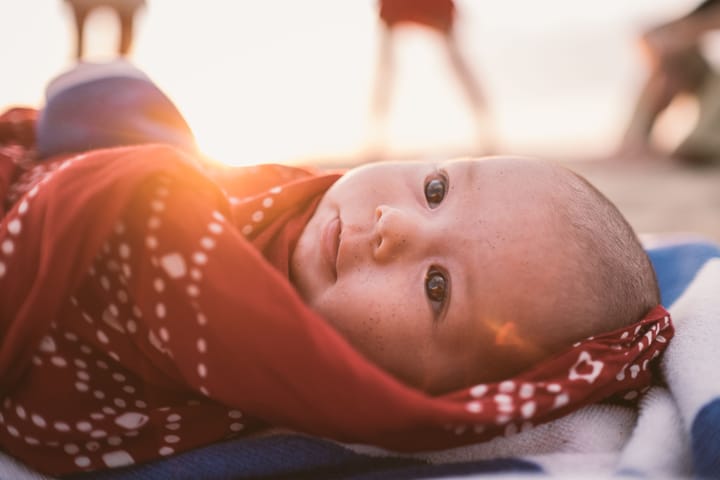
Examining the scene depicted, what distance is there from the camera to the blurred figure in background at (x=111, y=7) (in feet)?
6.88

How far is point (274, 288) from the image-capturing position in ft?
2.14

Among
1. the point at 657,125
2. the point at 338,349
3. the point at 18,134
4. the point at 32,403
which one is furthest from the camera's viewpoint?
the point at 657,125

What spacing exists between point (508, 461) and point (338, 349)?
0.80 feet

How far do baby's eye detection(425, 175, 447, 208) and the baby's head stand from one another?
0.03 m

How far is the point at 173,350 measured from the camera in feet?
2.27

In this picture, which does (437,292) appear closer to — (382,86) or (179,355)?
(179,355)

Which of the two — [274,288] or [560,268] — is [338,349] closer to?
[274,288]

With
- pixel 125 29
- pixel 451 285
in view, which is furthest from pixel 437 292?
pixel 125 29

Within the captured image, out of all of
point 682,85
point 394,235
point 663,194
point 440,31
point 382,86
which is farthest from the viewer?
point 682,85

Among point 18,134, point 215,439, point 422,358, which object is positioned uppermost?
point 18,134

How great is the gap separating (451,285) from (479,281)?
3 cm

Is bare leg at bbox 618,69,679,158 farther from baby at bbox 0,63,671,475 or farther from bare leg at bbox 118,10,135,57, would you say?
baby at bbox 0,63,671,475

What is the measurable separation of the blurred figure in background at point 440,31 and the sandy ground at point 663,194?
661 mm

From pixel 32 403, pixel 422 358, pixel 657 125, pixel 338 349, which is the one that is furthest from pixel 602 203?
pixel 657 125
